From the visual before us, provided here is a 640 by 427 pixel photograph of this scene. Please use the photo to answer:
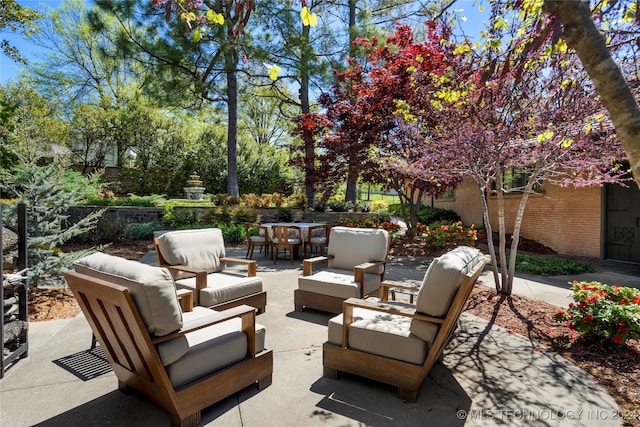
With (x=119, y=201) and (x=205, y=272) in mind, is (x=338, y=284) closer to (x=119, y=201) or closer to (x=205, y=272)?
(x=205, y=272)

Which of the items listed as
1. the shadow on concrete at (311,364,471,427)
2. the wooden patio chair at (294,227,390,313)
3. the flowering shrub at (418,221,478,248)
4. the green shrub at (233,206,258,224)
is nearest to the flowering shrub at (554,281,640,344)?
the shadow on concrete at (311,364,471,427)

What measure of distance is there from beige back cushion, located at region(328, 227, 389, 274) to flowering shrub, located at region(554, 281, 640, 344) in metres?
2.05

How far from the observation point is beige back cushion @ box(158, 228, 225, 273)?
4008 mm

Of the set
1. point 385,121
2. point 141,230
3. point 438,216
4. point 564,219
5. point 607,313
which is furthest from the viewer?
point 438,216

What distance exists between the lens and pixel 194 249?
4207mm

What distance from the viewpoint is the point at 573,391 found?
2.54 m

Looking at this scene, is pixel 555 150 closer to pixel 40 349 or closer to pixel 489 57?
pixel 489 57

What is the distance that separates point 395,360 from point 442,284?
666 millimetres

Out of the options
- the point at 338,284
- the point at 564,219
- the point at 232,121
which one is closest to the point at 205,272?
the point at 338,284

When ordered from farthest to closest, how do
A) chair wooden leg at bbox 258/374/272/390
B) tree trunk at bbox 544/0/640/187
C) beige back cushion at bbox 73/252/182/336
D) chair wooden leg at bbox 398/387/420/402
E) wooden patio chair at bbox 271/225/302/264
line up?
wooden patio chair at bbox 271/225/302/264, chair wooden leg at bbox 258/374/272/390, chair wooden leg at bbox 398/387/420/402, beige back cushion at bbox 73/252/182/336, tree trunk at bbox 544/0/640/187

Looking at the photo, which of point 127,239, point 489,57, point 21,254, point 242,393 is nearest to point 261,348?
point 242,393

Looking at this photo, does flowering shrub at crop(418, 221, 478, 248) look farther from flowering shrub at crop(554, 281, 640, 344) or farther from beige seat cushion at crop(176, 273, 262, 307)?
beige seat cushion at crop(176, 273, 262, 307)

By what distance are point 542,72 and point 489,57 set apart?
1076mm

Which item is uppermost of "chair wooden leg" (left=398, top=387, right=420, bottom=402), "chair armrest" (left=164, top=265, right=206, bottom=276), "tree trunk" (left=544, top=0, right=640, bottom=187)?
"tree trunk" (left=544, top=0, right=640, bottom=187)
